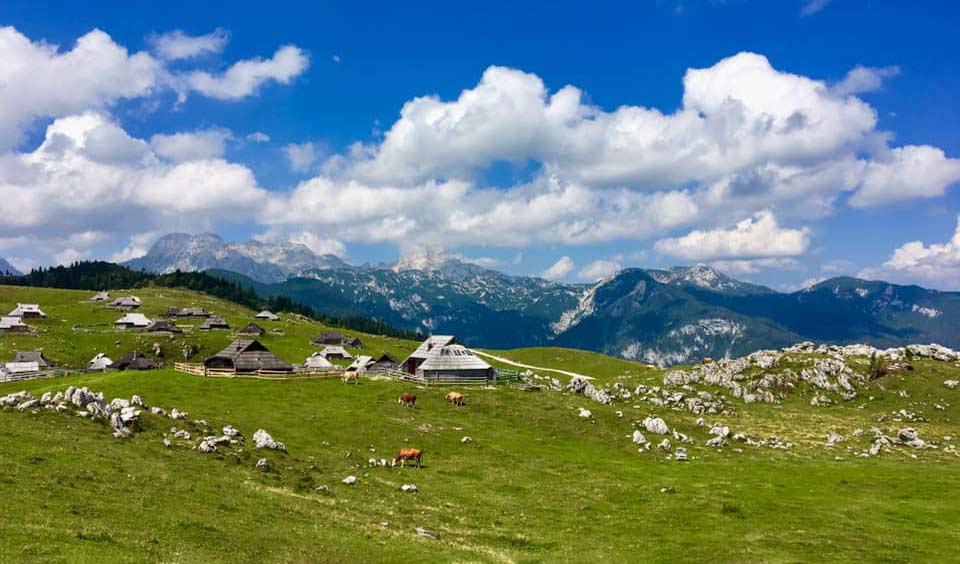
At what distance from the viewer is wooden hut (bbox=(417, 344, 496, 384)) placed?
8562 cm

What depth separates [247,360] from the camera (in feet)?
278

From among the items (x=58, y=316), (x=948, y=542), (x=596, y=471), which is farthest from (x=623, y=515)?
(x=58, y=316)

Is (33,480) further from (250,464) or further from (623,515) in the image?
(623,515)

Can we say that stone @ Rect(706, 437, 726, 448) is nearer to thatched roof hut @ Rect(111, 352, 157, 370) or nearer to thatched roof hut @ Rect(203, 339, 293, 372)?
thatched roof hut @ Rect(203, 339, 293, 372)

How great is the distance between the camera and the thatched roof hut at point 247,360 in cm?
8406

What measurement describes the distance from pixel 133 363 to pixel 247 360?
4683cm

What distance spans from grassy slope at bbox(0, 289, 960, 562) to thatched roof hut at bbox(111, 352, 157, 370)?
48552mm

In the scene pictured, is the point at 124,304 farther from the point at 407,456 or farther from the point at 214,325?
the point at 407,456

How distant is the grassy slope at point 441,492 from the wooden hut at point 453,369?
15835 mm

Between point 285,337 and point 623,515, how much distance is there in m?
153

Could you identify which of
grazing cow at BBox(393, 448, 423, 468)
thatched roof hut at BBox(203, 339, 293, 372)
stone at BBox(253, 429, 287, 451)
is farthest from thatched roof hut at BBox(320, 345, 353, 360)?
grazing cow at BBox(393, 448, 423, 468)

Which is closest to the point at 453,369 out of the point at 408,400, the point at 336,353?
the point at 408,400

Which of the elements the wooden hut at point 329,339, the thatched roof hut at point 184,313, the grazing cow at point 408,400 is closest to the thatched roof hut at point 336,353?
the wooden hut at point 329,339

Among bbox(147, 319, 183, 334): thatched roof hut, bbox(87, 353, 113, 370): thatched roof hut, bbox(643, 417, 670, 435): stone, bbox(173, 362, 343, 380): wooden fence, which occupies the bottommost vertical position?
bbox(87, 353, 113, 370): thatched roof hut
